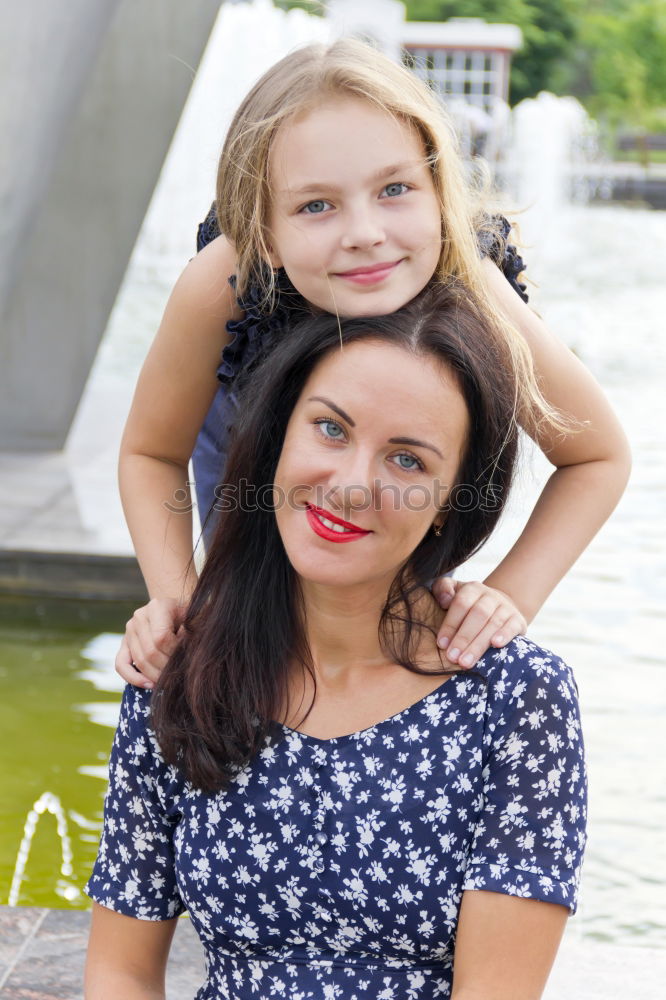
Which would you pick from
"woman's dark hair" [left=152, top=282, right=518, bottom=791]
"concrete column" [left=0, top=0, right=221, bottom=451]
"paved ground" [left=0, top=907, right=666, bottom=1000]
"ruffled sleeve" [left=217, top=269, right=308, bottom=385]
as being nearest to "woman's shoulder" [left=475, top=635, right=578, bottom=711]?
"woman's dark hair" [left=152, top=282, right=518, bottom=791]

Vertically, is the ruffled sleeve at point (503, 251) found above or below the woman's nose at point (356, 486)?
above

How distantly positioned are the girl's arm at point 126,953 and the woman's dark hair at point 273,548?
0.25m

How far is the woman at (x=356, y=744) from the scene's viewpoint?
1.88m

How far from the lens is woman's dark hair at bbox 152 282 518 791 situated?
197cm

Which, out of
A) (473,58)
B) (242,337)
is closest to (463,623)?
(242,337)

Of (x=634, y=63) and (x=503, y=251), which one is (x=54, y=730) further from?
(x=634, y=63)

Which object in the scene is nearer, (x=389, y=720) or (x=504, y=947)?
(x=504, y=947)

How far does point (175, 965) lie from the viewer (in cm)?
296

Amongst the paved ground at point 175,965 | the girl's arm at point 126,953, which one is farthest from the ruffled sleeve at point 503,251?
the paved ground at point 175,965

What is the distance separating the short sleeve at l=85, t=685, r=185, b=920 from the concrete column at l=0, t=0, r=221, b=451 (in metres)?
4.02

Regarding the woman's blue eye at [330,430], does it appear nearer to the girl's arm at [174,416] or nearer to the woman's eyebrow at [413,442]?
the woman's eyebrow at [413,442]

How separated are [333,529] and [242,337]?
0.59 m

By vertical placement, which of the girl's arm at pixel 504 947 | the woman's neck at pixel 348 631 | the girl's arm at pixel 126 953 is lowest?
the girl's arm at pixel 126 953

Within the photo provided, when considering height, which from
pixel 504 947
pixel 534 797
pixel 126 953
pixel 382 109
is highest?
pixel 382 109
